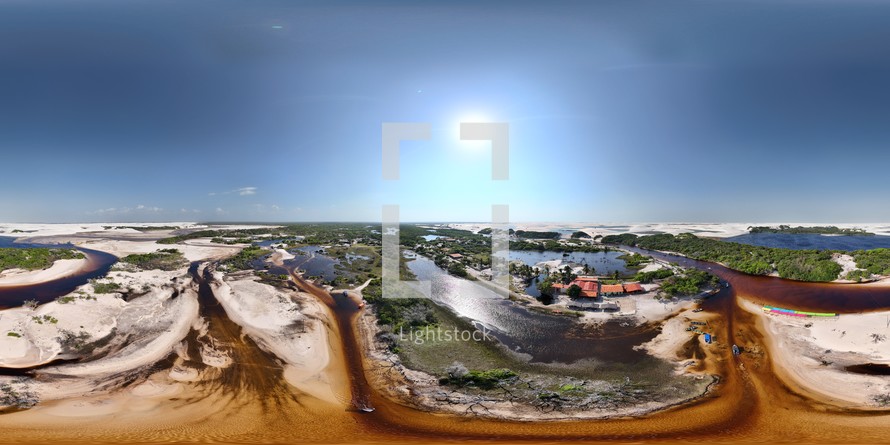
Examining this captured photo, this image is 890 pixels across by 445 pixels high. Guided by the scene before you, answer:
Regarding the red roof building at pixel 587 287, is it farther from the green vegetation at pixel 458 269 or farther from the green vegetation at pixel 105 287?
the green vegetation at pixel 105 287

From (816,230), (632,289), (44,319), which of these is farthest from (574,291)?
(816,230)

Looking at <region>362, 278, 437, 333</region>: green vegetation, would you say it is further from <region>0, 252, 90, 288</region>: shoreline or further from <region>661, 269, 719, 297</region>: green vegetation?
<region>0, 252, 90, 288</region>: shoreline

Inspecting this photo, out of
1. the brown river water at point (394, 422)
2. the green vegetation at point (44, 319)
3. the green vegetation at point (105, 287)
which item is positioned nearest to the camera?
the brown river water at point (394, 422)

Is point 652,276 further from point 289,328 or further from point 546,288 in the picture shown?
point 289,328

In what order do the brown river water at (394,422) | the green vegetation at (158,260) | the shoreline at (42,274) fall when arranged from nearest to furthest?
1. the brown river water at (394,422)
2. the shoreline at (42,274)
3. the green vegetation at (158,260)

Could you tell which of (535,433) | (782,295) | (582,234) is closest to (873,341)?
(782,295)

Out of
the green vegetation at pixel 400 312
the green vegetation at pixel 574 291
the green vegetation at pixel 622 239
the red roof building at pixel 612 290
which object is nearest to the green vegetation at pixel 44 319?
the green vegetation at pixel 400 312
